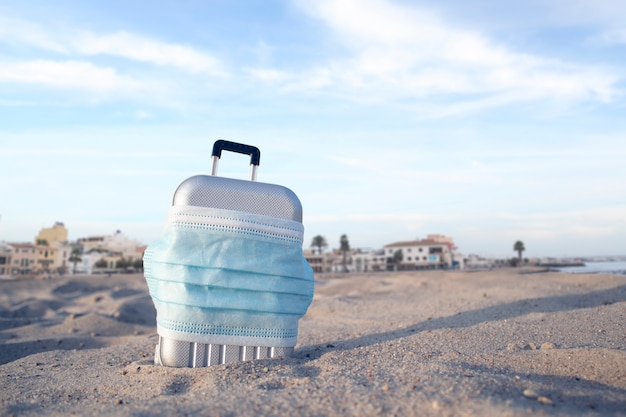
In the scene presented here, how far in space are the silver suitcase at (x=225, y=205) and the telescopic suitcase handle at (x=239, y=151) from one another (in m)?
0.21

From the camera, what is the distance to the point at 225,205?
519 centimetres

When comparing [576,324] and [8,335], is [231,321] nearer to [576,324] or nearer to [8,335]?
[576,324]

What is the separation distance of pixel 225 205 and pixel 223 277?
2.30 ft

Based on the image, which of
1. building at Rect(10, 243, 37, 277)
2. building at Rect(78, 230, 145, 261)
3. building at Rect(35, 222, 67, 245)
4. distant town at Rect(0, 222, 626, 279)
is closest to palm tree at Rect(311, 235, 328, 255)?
distant town at Rect(0, 222, 626, 279)

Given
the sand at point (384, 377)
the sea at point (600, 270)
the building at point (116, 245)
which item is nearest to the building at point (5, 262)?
the building at point (116, 245)

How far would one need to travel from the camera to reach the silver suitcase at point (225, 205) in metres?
5.02

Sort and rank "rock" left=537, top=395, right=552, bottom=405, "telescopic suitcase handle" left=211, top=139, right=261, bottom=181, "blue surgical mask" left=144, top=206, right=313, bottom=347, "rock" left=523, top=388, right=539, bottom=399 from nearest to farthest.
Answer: "rock" left=537, top=395, right=552, bottom=405 → "rock" left=523, top=388, right=539, bottom=399 → "blue surgical mask" left=144, top=206, right=313, bottom=347 → "telescopic suitcase handle" left=211, top=139, right=261, bottom=181

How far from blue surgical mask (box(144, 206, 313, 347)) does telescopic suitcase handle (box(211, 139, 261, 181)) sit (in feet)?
2.19

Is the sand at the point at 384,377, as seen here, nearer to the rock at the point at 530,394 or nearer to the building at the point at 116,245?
the rock at the point at 530,394

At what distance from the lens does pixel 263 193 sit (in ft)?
17.4

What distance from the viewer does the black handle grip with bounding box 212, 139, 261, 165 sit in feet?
18.3

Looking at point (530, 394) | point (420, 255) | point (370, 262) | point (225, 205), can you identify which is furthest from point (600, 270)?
point (530, 394)

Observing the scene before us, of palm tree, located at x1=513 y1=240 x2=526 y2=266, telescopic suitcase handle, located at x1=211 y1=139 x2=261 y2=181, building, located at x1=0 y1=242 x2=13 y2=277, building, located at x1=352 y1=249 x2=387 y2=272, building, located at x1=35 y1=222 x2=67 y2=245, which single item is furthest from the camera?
building, located at x1=35 y1=222 x2=67 y2=245

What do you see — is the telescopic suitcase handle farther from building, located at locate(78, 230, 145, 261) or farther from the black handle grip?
building, located at locate(78, 230, 145, 261)
